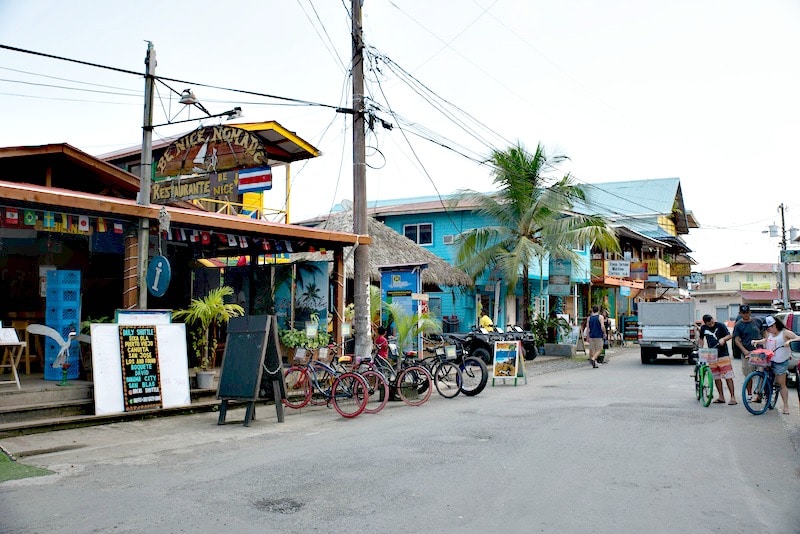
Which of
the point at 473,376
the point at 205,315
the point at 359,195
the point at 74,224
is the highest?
the point at 359,195

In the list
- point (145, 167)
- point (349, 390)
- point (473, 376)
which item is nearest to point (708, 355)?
point (473, 376)

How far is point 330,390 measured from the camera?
12148mm

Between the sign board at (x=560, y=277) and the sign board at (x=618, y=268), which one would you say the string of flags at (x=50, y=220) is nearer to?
the sign board at (x=560, y=277)

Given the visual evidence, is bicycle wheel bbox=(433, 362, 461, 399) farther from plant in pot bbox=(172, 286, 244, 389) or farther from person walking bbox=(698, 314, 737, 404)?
person walking bbox=(698, 314, 737, 404)

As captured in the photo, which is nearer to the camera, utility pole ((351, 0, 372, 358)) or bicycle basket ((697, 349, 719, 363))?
bicycle basket ((697, 349, 719, 363))

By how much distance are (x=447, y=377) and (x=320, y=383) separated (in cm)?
306

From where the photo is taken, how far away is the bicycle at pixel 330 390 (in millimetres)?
11953

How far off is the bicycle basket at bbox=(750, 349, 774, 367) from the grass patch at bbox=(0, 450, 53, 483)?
1073cm

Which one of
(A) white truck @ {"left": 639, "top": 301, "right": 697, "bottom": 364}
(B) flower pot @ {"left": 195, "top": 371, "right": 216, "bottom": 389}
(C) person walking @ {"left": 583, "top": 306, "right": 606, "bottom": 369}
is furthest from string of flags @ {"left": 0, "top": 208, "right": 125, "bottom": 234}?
(A) white truck @ {"left": 639, "top": 301, "right": 697, "bottom": 364}

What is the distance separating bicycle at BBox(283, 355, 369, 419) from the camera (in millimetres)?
11953

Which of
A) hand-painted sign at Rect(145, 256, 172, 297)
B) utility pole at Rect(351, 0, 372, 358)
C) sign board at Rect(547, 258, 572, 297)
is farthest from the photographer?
sign board at Rect(547, 258, 572, 297)

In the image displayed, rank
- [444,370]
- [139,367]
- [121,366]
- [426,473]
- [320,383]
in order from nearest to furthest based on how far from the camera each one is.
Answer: [426,473] → [121,366] → [139,367] → [320,383] → [444,370]

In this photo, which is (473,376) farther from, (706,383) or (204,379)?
(204,379)

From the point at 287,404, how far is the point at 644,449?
6364 mm
